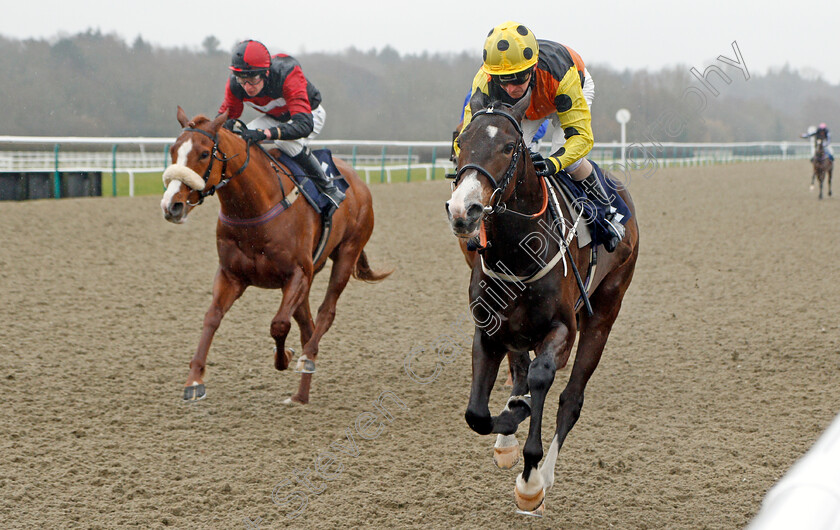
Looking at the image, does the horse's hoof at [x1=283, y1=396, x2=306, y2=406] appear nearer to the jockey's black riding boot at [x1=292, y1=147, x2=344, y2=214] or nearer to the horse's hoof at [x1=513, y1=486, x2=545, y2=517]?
the jockey's black riding boot at [x1=292, y1=147, x2=344, y2=214]

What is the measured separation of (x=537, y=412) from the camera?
342cm

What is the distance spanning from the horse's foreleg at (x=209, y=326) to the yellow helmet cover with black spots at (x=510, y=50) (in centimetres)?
255

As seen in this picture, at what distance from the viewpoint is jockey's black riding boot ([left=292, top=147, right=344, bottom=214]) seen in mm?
5984

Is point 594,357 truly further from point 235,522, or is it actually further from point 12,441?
point 12,441

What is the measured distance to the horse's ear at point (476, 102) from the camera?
3420 millimetres

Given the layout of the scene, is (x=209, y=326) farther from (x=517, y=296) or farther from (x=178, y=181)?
(x=517, y=296)

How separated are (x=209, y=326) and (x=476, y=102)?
264cm

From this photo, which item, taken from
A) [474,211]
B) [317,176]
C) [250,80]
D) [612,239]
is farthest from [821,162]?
[474,211]

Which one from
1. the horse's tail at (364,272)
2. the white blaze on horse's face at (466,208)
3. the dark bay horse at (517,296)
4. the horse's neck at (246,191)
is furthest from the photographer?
the horse's tail at (364,272)

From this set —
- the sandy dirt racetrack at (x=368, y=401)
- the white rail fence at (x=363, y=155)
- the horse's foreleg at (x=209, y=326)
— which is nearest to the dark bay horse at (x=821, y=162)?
the white rail fence at (x=363, y=155)

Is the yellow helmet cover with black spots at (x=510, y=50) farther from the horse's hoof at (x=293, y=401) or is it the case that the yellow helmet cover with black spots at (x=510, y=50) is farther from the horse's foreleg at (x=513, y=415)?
the horse's hoof at (x=293, y=401)

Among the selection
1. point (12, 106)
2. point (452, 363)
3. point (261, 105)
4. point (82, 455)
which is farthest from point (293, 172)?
point (12, 106)

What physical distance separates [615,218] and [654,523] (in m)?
1.54

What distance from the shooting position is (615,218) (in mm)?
4270
